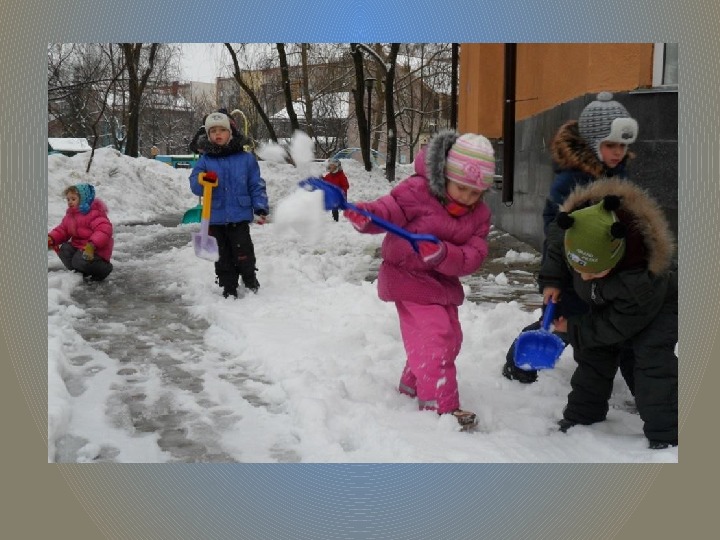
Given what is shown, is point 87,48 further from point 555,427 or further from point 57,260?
point 555,427

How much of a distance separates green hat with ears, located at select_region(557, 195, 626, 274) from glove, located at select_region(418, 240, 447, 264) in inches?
17.8

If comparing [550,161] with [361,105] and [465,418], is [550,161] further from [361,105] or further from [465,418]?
[361,105]

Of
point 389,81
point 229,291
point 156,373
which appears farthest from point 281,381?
point 389,81

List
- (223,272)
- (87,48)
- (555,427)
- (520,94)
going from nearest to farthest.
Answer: (555,427) < (87,48) < (223,272) < (520,94)

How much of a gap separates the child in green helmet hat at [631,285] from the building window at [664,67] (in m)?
1.96

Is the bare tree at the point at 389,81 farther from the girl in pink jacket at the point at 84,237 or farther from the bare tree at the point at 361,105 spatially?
the girl in pink jacket at the point at 84,237

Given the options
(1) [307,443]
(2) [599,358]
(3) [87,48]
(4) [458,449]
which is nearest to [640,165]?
(2) [599,358]

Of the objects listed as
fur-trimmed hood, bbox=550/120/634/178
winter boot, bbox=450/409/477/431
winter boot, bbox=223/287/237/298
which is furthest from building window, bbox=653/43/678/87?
winter boot, bbox=223/287/237/298

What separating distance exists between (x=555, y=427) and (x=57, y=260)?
15.3ft

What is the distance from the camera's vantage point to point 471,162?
2814 millimetres

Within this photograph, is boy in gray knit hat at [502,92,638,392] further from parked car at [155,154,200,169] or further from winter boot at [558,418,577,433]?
parked car at [155,154,200,169]

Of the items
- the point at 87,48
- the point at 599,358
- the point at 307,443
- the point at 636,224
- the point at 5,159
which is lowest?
the point at 307,443

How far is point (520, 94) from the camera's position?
757 centimetres

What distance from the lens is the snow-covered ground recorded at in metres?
2.78
